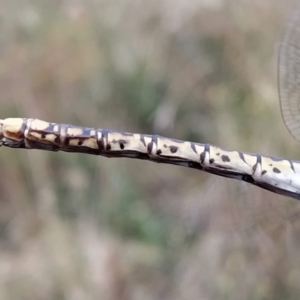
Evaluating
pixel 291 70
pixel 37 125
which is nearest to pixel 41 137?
pixel 37 125

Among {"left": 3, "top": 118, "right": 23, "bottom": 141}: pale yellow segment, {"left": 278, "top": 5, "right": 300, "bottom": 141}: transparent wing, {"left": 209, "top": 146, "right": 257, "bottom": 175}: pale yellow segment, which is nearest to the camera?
{"left": 3, "top": 118, "right": 23, "bottom": 141}: pale yellow segment

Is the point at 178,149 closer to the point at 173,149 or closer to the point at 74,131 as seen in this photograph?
the point at 173,149

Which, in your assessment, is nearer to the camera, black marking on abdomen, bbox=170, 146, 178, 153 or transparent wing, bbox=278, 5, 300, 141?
black marking on abdomen, bbox=170, 146, 178, 153

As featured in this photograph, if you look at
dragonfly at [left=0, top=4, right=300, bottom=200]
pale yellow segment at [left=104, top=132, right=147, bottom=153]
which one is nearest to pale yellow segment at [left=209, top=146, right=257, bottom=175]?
dragonfly at [left=0, top=4, right=300, bottom=200]

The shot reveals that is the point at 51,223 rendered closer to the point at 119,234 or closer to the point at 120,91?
the point at 119,234

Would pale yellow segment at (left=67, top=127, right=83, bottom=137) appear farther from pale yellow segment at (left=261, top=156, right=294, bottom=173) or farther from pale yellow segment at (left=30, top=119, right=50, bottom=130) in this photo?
pale yellow segment at (left=261, top=156, right=294, bottom=173)

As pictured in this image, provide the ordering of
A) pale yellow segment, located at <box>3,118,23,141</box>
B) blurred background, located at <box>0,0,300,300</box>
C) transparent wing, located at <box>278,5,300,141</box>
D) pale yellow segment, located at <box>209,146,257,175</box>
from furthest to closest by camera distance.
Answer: blurred background, located at <box>0,0,300,300</box> → transparent wing, located at <box>278,5,300,141</box> → pale yellow segment, located at <box>209,146,257,175</box> → pale yellow segment, located at <box>3,118,23,141</box>
